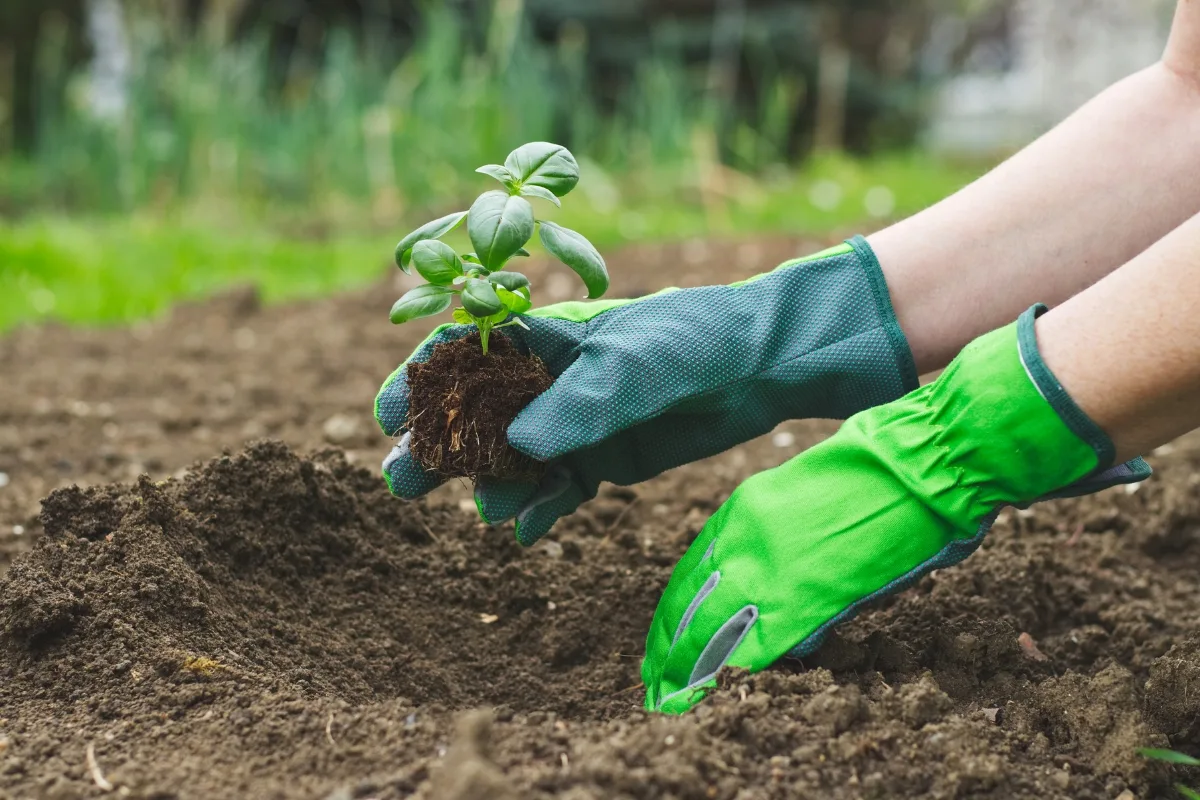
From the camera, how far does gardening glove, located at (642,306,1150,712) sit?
1.42 metres

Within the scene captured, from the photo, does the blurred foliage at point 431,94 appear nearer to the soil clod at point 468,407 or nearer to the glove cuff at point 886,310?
the glove cuff at point 886,310

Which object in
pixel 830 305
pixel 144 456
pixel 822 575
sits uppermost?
pixel 144 456

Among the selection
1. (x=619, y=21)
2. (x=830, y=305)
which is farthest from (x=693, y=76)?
(x=830, y=305)

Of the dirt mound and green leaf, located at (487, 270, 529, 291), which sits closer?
the dirt mound

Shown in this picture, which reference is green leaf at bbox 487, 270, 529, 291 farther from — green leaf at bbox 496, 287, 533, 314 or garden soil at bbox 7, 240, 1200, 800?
garden soil at bbox 7, 240, 1200, 800

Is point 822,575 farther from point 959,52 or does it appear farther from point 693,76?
point 959,52

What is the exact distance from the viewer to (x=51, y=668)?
1546mm

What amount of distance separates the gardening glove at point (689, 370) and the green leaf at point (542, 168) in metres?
0.20

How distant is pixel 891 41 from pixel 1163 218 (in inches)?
279

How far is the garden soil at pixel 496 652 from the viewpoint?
1.27 metres

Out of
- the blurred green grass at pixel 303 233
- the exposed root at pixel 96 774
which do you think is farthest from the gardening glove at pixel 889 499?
the blurred green grass at pixel 303 233

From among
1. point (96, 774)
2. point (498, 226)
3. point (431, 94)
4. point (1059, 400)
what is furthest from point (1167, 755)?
point (431, 94)

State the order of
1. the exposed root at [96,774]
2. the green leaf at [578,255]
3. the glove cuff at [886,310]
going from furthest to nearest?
the glove cuff at [886,310]
the green leaf at [578,255]
the exposed root at [96,774]


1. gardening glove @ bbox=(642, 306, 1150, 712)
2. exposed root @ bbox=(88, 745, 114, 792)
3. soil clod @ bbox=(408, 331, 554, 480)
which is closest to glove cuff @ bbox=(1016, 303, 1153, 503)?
gardening glove @ bbox=(642, 306, 1150, 712)
